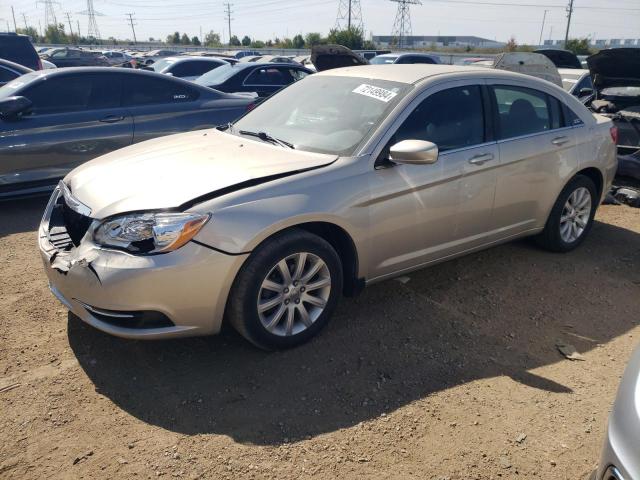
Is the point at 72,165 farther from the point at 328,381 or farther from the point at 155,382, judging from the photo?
the point at 328,381

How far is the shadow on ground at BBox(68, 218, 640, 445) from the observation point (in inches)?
111

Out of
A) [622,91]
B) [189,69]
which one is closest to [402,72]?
[622,91]

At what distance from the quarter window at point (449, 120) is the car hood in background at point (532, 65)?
399 centimetres

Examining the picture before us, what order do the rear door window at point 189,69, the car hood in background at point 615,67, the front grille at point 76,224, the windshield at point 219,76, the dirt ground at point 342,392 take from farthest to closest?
the rear door window at point 189,69 < the windshield at point 219,76 < the car hood in background at point 615,67 < the front grille at point 76,224 < the dirt ground at point 342,392

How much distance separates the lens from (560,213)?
15.6 feet

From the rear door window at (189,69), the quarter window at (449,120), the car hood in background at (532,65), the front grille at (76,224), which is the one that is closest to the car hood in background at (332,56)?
the car hood in background at (532,65)

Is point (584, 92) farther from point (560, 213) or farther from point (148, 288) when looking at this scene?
point (148, 288)

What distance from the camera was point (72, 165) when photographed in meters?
5.97

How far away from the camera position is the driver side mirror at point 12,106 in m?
5.62

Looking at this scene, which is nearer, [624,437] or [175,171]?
[624,437]

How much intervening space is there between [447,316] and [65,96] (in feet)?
16.1

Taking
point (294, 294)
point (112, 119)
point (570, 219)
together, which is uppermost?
point (112, 119)

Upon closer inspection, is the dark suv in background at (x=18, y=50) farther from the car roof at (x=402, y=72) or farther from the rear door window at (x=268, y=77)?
the car roof at (x=402, y=72)

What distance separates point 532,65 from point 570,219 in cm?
348
